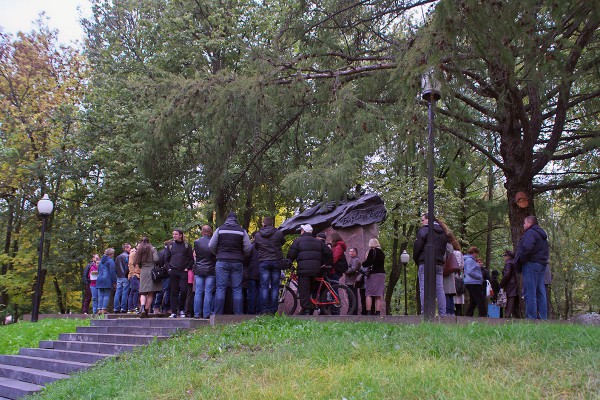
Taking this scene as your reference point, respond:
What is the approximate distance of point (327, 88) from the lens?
1164cm

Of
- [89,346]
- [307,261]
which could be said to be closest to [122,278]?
[89,346]

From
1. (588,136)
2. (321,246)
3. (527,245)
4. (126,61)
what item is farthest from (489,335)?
(126,61)

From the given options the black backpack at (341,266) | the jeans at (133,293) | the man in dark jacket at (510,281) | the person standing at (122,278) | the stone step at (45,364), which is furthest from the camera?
the person standing at (122,278)

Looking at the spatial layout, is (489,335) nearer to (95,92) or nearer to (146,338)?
(146,338)

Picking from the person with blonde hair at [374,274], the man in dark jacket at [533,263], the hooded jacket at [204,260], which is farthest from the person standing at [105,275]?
the man in dark jacket at [533,263]

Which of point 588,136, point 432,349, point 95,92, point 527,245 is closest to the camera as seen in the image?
point 432,349

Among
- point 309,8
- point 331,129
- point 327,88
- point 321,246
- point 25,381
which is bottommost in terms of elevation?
point 25,381

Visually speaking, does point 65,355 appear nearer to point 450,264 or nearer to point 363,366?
point 363,366

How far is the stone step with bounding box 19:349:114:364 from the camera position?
9172mm

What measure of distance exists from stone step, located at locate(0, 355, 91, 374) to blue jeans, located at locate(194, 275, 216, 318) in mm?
2091

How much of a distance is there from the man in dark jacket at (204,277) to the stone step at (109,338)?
1143 millimetres

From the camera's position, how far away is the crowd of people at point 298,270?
947 centimetres

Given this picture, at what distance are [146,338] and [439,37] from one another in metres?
6.31

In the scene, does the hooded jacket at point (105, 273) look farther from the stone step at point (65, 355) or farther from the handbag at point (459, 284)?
the handbag at point (459, 284)
